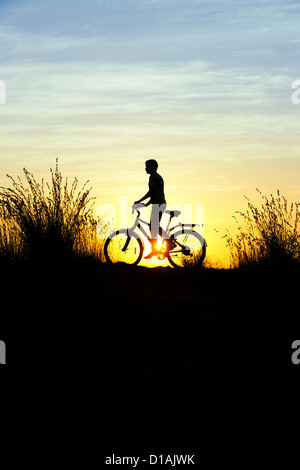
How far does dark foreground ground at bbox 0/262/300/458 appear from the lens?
5086 millimetres

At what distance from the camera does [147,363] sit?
6520 millimetres

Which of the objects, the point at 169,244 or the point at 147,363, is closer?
the point at 147,363

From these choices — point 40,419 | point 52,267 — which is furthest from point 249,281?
point 40,419

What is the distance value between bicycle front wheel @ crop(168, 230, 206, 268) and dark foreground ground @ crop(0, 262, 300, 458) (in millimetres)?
2704

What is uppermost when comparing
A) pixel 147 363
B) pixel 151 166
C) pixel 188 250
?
pixel 151 166

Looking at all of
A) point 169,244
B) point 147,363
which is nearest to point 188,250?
point 169,244

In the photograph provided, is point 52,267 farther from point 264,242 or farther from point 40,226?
point 264,242

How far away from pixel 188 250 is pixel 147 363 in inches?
269

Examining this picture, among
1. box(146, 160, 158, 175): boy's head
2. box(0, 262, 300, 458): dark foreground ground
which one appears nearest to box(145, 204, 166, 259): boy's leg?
box(146, 160, 158, 175): boy's head

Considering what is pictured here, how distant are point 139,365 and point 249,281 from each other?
148 inches

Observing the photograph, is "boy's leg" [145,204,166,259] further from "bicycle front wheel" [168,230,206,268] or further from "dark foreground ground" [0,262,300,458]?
"dark foreground ground" [0,262,300,458]

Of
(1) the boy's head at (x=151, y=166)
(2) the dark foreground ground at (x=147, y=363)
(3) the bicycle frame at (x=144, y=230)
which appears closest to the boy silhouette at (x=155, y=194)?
(1) the boy's head at (x=151, y=166)

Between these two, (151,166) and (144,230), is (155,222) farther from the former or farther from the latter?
(151,166)

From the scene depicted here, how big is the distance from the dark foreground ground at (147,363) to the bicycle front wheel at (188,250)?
2704 millimetres
